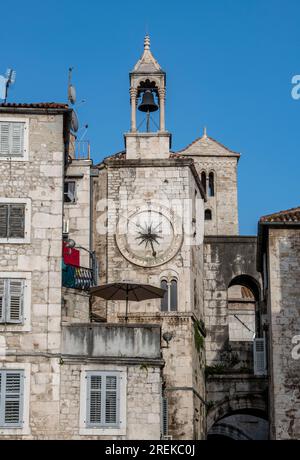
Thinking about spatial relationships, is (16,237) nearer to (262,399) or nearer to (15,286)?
(15,286)

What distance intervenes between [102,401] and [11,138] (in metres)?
9.34

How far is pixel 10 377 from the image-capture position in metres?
35.7

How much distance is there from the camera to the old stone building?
36.0 meters

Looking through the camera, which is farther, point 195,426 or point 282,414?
point 195,426

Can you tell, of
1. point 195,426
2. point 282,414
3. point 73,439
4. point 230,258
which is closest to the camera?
Result: point 73,439

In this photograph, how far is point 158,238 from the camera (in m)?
50.8

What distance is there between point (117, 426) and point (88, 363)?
2.21 m

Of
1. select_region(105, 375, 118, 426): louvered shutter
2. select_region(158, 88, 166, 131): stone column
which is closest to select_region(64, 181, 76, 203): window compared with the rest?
select_region(158, 88, 166, 131): stone column

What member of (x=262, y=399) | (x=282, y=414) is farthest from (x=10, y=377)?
(x=262, y=399)

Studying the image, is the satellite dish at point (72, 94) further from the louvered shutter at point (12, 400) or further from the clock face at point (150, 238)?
the louvered shutter at point (12, 400)

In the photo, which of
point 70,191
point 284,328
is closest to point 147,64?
point 70,191

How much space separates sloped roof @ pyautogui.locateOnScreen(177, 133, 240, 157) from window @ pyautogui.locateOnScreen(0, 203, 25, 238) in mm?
41158

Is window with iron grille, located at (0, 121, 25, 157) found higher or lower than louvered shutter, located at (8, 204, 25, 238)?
higher

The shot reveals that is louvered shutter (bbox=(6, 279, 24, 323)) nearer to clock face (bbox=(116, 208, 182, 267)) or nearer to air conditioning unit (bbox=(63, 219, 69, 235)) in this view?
air conditioning unit (bbox=(63, 219, 69, 235))
